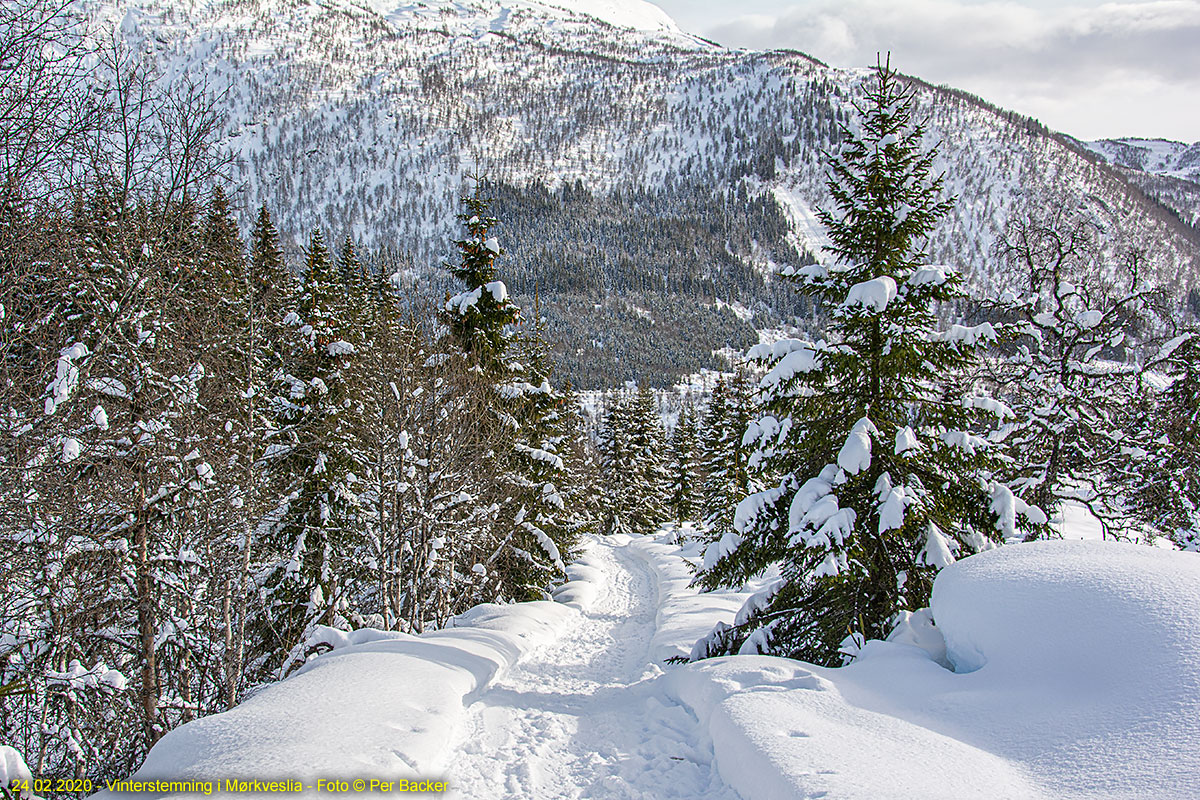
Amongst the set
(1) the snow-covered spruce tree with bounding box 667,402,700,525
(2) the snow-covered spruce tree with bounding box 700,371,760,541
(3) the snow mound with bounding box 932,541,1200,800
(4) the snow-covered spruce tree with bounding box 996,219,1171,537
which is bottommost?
(1) the snow-covered spruce tree with bounding box 667,402,700,525

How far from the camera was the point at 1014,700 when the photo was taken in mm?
4219

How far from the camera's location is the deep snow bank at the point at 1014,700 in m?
3.36

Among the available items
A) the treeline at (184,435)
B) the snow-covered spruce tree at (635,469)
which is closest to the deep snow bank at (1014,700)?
the treeline at (184,435)

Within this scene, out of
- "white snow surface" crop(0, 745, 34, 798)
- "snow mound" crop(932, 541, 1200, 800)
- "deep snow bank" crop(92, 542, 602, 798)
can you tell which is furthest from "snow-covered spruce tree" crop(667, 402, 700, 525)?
"white snow surface" crop(0, 745, 34, 798)

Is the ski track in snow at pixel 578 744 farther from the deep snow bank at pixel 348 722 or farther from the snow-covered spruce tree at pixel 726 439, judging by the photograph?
the snow-covered spruce tree at pixel 726 439

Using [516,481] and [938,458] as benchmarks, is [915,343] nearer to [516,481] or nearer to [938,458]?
[938,458]

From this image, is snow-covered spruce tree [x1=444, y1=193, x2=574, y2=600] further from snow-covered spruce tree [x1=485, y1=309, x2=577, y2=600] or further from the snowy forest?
the snowy forest

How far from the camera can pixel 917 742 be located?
4137 mm

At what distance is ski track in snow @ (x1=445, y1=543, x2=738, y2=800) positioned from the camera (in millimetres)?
4809

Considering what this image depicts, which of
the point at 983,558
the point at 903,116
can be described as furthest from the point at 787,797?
the point at 903,116

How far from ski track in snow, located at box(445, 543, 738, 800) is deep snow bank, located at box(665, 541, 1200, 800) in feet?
1.23

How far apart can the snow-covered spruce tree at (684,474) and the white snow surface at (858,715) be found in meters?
37.6

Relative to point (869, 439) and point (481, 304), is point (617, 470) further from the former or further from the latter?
point (869, 439)

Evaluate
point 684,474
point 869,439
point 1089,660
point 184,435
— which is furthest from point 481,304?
point 684,474
